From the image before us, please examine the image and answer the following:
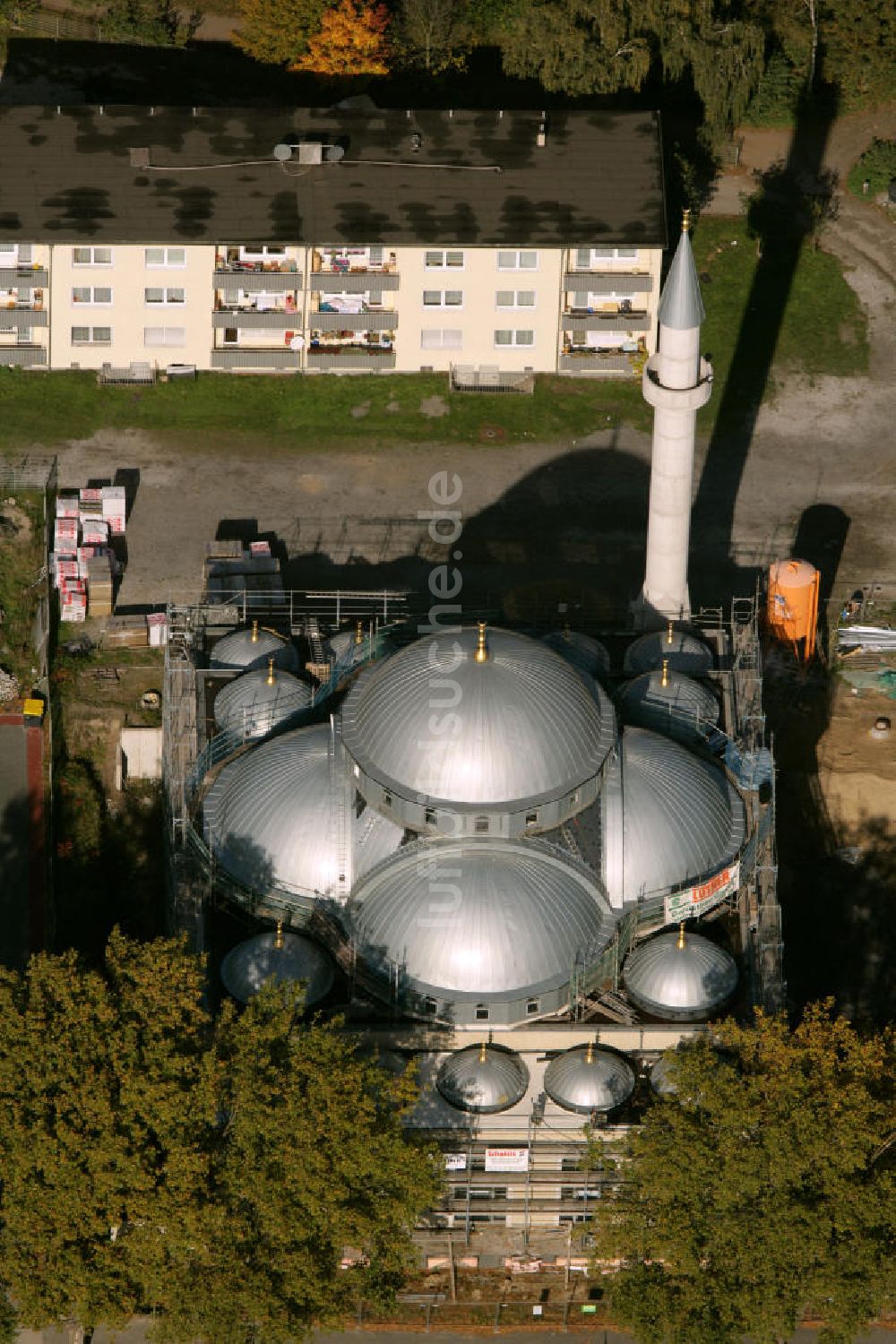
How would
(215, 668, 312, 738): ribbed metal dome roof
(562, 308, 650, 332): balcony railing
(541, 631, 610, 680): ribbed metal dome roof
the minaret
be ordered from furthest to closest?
(562, 308, 650, 332): balcony railing → (541, 631, 610, 680): ribbed metal dome roof → the minaret → (215, 668, 312, 738): ribbed metal dome roof

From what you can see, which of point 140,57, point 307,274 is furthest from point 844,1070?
point 140,57

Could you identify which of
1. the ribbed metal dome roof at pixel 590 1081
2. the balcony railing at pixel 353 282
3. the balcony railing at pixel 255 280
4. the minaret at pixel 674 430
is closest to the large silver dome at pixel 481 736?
the ribbed metal dome roof at pixel 590 1081

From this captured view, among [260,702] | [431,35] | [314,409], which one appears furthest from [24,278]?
[260,702]

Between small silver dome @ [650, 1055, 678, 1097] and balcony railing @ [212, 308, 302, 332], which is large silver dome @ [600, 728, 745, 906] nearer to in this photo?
small silver dome @ [650, 1055, 678, 1097]

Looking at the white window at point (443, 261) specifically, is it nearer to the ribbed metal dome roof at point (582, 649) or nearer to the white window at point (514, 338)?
the white window at point (514, 338)

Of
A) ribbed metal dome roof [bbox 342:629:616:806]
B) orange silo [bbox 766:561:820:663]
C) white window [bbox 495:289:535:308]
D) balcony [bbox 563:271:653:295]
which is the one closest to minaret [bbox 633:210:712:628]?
orange silo [bbox 766:561:820:663]

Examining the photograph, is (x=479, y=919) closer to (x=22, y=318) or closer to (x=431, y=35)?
(x=22, y=318)
